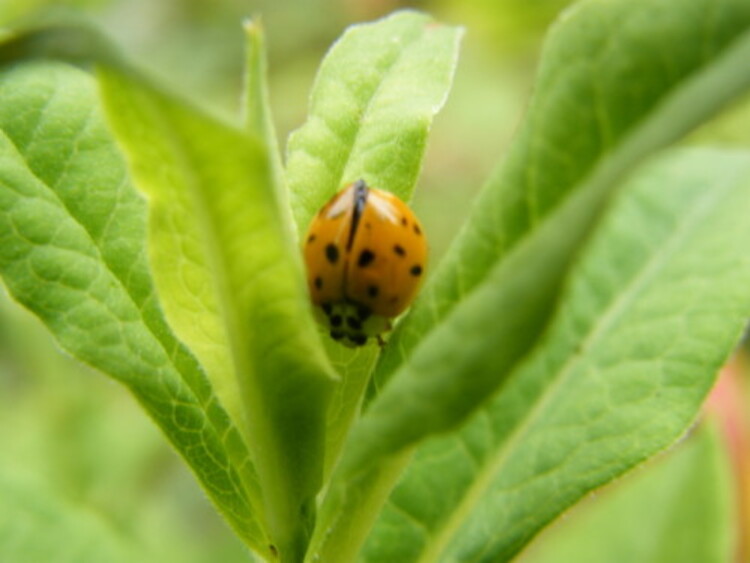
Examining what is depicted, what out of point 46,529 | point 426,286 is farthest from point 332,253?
point 46,529

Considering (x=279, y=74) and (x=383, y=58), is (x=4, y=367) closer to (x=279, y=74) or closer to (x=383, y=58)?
(x=279, y=74)

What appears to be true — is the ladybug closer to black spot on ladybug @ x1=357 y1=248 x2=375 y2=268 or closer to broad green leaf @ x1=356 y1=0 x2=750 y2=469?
black spot on ladybug @ x1=357 y1=248 x2=375 y2=268

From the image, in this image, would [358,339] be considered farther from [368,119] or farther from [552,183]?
[552,183]

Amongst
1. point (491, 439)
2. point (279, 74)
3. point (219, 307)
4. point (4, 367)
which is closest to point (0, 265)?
point (219, 307)

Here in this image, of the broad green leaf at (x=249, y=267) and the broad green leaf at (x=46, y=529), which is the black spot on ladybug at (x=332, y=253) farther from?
the broad green leaf at (x=46, y=529)

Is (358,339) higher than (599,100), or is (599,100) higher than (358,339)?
(599,100)

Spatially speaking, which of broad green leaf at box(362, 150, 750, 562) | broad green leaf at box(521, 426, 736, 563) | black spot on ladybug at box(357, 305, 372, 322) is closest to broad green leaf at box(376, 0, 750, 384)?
broad green leaf at box(362, 150, 750, 562)
